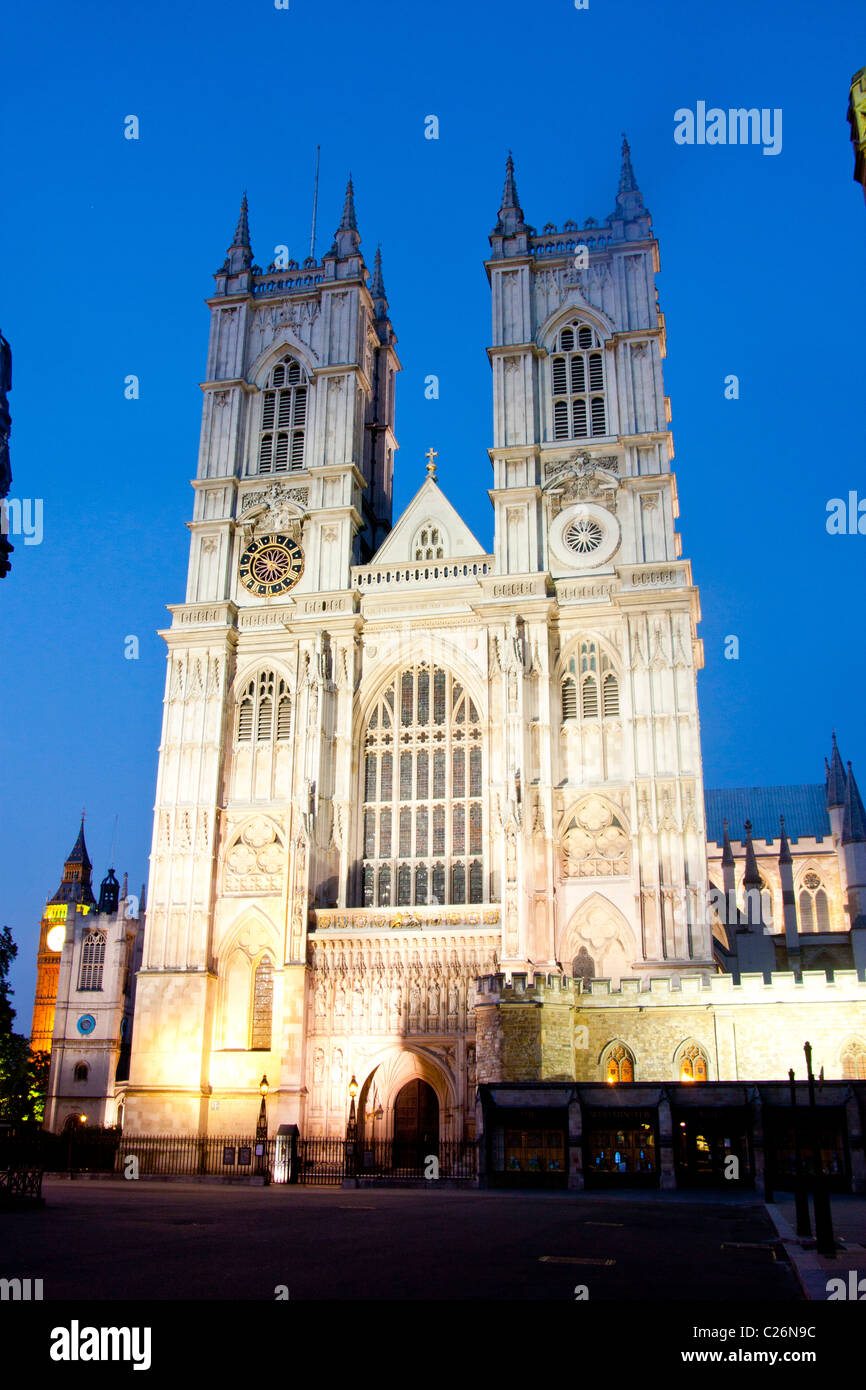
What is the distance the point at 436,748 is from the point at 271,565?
385 inches

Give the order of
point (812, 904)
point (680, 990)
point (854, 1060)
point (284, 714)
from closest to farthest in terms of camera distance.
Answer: point (854, 1060) → point (680, 990) → point (284, 714) → point (812, 904)

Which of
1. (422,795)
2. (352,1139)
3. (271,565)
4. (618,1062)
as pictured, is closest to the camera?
(618,1062)

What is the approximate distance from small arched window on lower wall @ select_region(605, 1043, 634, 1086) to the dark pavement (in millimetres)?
9985

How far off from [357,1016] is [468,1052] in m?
3.69

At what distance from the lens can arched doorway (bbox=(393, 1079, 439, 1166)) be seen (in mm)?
36406

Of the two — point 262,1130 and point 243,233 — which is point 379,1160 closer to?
point 262,1130

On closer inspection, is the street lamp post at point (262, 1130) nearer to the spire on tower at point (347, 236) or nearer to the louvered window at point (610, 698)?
the louvered window at point (610, 698)

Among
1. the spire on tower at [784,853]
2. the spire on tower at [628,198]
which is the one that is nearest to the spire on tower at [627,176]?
the spire on tower at [628,198]

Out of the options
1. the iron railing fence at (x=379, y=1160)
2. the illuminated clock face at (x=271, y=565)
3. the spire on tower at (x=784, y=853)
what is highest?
the illuminated clock face at (x=271, y=565)

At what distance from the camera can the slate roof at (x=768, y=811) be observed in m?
64.1

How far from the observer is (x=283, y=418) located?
46938 millimetres

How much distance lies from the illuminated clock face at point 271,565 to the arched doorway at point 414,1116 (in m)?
18.3

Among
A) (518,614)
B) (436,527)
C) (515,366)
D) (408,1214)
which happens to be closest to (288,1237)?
Result: (408,1214)

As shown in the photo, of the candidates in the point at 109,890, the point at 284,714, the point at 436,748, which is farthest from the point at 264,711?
the point at 109,890
